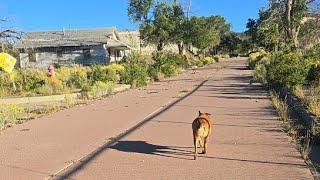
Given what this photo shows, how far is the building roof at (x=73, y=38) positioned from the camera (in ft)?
186

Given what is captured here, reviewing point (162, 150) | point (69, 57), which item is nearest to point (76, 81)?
point (162, 150)

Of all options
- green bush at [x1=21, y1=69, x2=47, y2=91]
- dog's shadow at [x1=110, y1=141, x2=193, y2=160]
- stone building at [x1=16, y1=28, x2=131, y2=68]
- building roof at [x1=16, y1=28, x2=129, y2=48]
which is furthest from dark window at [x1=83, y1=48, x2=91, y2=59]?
dog's shadow at [x1=110, y1=141, x2=193, y2=160]

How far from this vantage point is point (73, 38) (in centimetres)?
5859

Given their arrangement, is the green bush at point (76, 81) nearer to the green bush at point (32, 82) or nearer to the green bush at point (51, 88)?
the green bush at point (51, 88)

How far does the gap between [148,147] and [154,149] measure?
243mm

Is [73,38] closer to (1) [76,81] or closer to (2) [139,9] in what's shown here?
(2) [139,9]

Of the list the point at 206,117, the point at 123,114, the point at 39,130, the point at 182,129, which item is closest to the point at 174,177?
the point at 206,117

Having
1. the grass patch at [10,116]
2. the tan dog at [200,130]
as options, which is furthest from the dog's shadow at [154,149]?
the grass patch at [10,116]

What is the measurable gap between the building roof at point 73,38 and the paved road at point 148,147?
136ft

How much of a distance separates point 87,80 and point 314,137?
18.3 metres

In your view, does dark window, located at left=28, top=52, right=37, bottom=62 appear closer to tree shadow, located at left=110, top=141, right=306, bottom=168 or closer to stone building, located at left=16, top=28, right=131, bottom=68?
stone building, located at left=16, top=28, right=131, bottom=68

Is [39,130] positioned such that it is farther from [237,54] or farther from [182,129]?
[237,54]

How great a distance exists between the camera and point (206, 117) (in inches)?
340

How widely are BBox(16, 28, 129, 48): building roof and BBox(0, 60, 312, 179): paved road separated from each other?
136 ft
